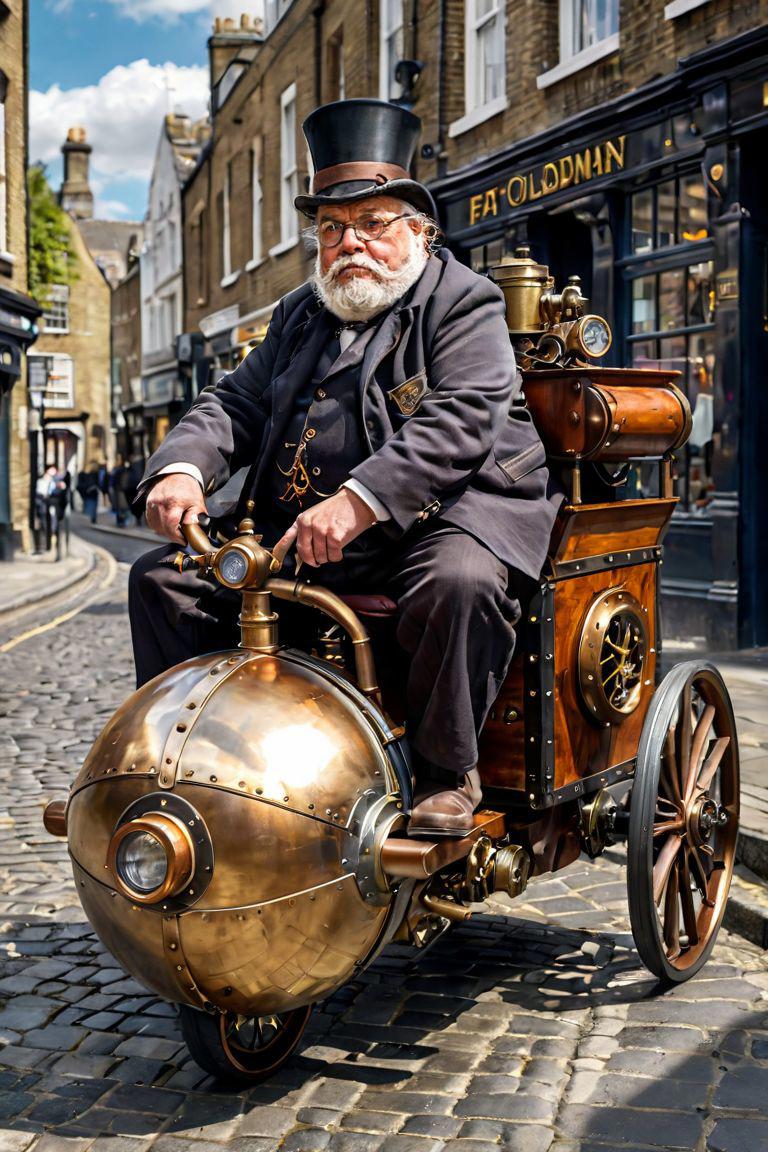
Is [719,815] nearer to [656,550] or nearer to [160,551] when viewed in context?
[656,550]

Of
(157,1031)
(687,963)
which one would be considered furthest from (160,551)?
(687,963)

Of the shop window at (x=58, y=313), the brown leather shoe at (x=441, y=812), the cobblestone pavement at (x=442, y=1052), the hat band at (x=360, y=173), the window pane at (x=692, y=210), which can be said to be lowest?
the cobblestone pavement at (x=442, y=1052)

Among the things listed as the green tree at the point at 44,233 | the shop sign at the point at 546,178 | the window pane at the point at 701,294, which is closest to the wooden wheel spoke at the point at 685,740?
the window pane at the point at 701,294

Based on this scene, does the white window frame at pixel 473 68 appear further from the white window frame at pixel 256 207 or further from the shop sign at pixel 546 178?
the white window frame at pixel 256 207

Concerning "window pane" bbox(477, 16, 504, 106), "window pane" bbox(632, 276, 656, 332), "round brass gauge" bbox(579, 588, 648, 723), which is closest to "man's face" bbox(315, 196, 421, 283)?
"round brass gauge" bbox(579, 588, 648, 723)

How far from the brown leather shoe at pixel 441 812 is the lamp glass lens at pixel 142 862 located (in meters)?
0.58

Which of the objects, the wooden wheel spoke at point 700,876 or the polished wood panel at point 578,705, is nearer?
the polished wood panel at point 578,705

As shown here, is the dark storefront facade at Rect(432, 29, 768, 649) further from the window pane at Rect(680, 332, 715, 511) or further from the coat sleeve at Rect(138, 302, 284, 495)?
the coat sleeve at Rect(138, 302, 284, 495)

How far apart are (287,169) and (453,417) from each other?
64.1ft

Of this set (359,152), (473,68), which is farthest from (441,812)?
(473,68)

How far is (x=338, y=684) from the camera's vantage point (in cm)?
279

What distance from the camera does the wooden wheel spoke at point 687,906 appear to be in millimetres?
3580

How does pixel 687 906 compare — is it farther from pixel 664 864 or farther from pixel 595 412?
pixel 595 412

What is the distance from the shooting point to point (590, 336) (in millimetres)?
3408
